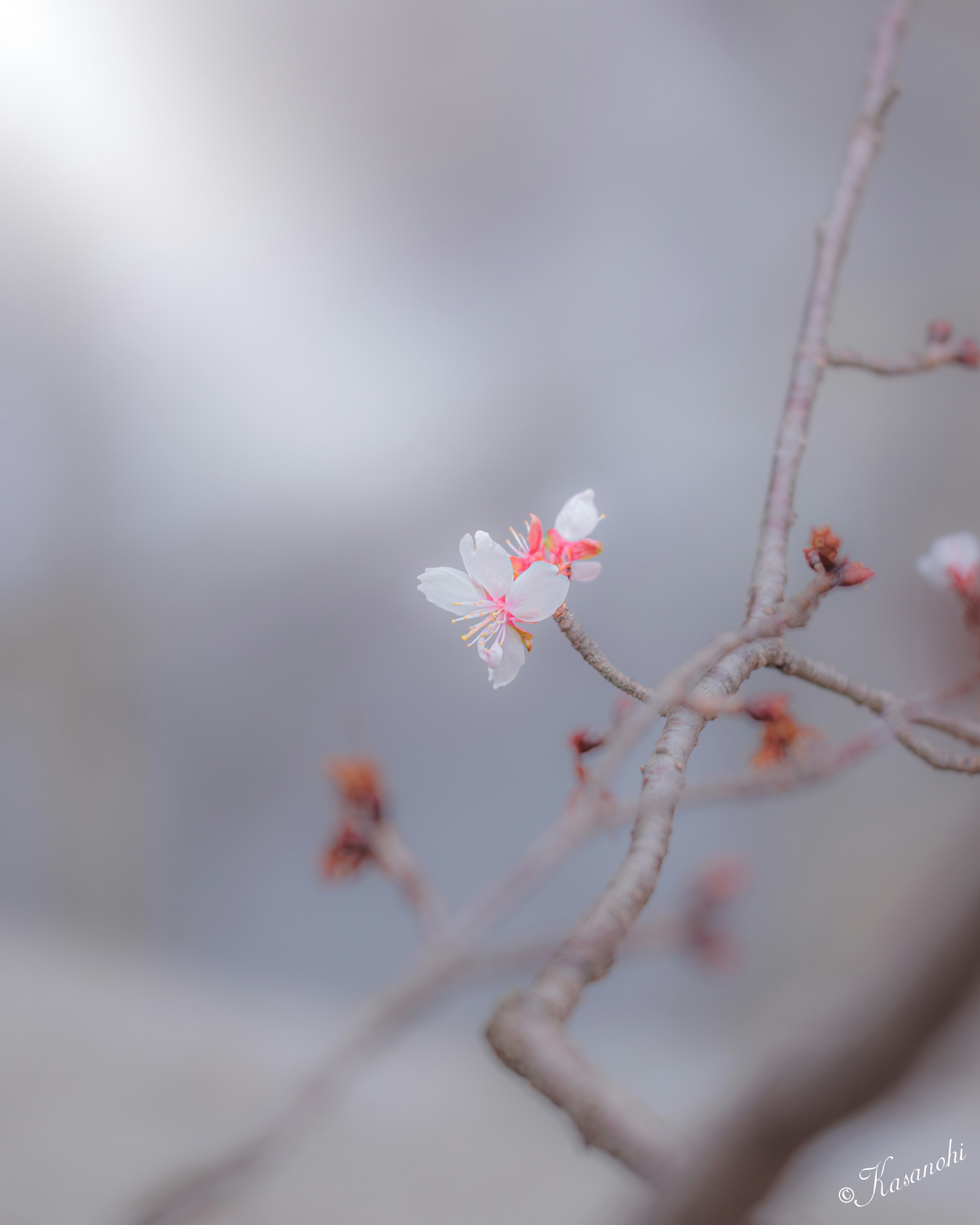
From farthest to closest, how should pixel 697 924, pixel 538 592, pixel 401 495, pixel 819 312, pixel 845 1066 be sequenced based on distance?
pixel 401 495
pixel 697 924
pixel 819 312
pixel 538 592
pixel 845 1066

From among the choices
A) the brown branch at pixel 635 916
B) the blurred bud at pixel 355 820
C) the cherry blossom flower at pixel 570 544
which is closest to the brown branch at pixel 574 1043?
the brown branch at pixel 635 916

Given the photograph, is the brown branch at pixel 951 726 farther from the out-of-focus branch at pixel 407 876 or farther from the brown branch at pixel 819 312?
the out-of-focus branch at pixel 407 876

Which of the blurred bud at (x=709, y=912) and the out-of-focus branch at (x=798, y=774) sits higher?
the out-of-focus branch at (x=798, y=774)

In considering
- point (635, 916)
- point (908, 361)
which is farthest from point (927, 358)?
point (635, 916)

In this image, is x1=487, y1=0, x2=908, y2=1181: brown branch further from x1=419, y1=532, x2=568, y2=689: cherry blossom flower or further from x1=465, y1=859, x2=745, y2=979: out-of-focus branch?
x1=465, y1=859, x2=745, y2=979: out-of-focus branch

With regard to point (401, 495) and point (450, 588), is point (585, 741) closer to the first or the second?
point (450, 588)

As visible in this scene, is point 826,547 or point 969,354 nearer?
point 826,547

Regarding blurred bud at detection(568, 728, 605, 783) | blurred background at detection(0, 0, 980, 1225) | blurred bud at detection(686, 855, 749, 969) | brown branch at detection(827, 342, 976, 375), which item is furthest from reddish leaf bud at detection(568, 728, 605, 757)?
blurred background at detection(0, 0, 980, 1225)
